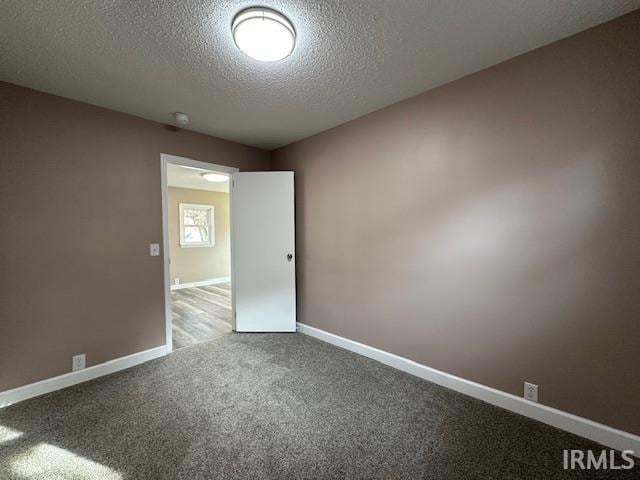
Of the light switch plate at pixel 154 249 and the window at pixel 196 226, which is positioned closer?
the light switch plate at pixel 154 249

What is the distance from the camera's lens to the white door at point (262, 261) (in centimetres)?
328

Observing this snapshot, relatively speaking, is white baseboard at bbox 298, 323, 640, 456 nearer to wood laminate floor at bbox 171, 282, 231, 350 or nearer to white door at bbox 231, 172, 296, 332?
white door at bbox 231, 172, 296, 332

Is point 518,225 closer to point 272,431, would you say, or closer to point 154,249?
point 272,431

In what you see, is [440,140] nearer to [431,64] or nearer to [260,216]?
[431,64]

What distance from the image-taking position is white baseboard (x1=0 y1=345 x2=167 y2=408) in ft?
6.31

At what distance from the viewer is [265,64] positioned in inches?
68.8

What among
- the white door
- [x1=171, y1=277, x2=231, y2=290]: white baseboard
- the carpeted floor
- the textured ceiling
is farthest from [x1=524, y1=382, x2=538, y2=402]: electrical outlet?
[x1=171, y1=277, x2=231, y2=290]: white baseboard

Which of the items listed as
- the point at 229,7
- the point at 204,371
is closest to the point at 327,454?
the point at 204,371

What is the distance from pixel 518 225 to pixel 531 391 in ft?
3.74

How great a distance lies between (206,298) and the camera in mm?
5121

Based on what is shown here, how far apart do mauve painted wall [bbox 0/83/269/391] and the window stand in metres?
3.68

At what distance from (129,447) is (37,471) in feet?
1.36

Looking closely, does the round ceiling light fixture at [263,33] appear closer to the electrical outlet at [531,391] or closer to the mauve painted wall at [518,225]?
the mauve painted wall at [518,225]

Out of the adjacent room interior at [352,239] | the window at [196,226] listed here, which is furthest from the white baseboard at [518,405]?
the window at [196,226]
